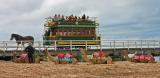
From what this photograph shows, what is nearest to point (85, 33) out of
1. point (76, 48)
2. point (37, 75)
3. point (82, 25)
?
point (82, 25)

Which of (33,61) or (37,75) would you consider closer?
(37,75)

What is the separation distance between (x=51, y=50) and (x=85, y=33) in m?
6.95

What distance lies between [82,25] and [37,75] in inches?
1200

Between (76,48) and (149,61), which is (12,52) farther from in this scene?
(149,61)

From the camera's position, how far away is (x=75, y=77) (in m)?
20.7

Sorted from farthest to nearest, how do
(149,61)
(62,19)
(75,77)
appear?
(62,19), (149,61), (75,77)

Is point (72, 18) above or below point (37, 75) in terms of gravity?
above

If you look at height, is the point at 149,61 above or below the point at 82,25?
below

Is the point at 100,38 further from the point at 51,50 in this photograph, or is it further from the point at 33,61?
the point at 33,61

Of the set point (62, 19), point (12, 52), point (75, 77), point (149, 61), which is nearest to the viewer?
point (75, 77)

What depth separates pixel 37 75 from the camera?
835 inches

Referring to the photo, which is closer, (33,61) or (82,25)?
(33,61)

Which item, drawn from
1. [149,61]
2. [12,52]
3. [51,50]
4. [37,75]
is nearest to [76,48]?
[51,50]

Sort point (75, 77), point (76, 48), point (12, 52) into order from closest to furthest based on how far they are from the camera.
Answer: point (75, 77) → point (12, 52) → point (76, 48)
